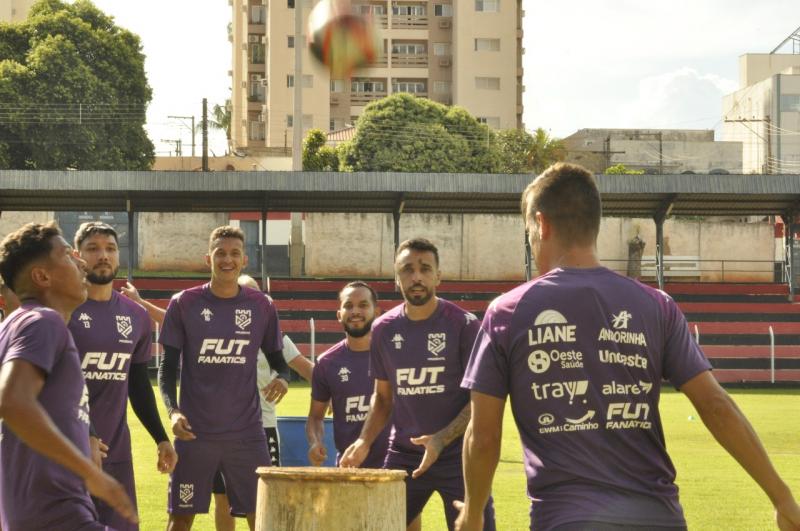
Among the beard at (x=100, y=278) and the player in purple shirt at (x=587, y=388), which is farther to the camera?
the beard at (x=100, y=278)

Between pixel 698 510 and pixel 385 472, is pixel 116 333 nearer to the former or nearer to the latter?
pixel 385 472

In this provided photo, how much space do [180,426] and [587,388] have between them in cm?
466

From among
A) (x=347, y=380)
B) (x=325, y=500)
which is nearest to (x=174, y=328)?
(x=347, y=380)

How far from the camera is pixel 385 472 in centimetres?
563

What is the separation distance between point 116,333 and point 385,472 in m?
3.02

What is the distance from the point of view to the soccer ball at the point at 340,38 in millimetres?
23156

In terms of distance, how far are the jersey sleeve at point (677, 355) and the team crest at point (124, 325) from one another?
175 inches

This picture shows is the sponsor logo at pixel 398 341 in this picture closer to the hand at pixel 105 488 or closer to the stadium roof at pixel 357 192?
the hand at pixel 105 488

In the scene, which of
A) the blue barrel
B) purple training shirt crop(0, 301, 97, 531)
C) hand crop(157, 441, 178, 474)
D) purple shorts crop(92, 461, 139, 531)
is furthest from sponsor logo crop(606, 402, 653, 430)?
the blue barrel

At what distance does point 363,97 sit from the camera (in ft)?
324

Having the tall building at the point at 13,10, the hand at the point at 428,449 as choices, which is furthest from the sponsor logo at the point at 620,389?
the tall building at the point at 13,10

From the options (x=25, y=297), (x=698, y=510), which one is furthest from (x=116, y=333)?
(x=698, y=510)

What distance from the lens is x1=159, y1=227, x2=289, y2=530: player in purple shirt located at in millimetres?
8766

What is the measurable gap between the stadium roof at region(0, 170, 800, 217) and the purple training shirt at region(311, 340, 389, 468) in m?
26.8
